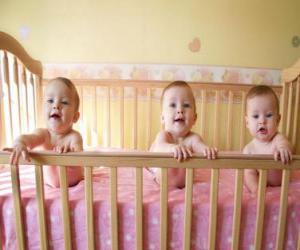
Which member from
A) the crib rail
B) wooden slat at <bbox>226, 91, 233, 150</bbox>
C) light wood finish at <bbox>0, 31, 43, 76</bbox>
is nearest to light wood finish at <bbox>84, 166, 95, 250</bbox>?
the crib rail

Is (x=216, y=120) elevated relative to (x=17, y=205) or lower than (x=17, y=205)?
elevated

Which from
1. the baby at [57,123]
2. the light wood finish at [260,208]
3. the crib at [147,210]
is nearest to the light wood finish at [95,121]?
the baby at [57,123]

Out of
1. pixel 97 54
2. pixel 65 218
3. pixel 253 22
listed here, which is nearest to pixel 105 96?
pixel 97 54

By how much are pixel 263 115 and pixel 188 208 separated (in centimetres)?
41

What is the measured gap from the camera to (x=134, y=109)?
1.62 metres

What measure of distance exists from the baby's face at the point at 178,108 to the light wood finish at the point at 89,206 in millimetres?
357

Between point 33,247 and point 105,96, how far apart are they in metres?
1.07

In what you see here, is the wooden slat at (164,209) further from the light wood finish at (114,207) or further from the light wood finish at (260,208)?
the light wood finish at (260,208)

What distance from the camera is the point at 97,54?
175 cm

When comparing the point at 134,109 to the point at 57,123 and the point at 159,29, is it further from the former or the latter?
the point at 57,123

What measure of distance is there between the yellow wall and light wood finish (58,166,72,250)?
3.58 ft

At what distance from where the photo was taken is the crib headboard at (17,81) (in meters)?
1.28

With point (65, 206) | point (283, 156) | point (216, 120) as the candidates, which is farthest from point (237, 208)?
point (216, 120)

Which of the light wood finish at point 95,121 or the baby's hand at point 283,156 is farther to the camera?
the light wood finish at point 95,121
